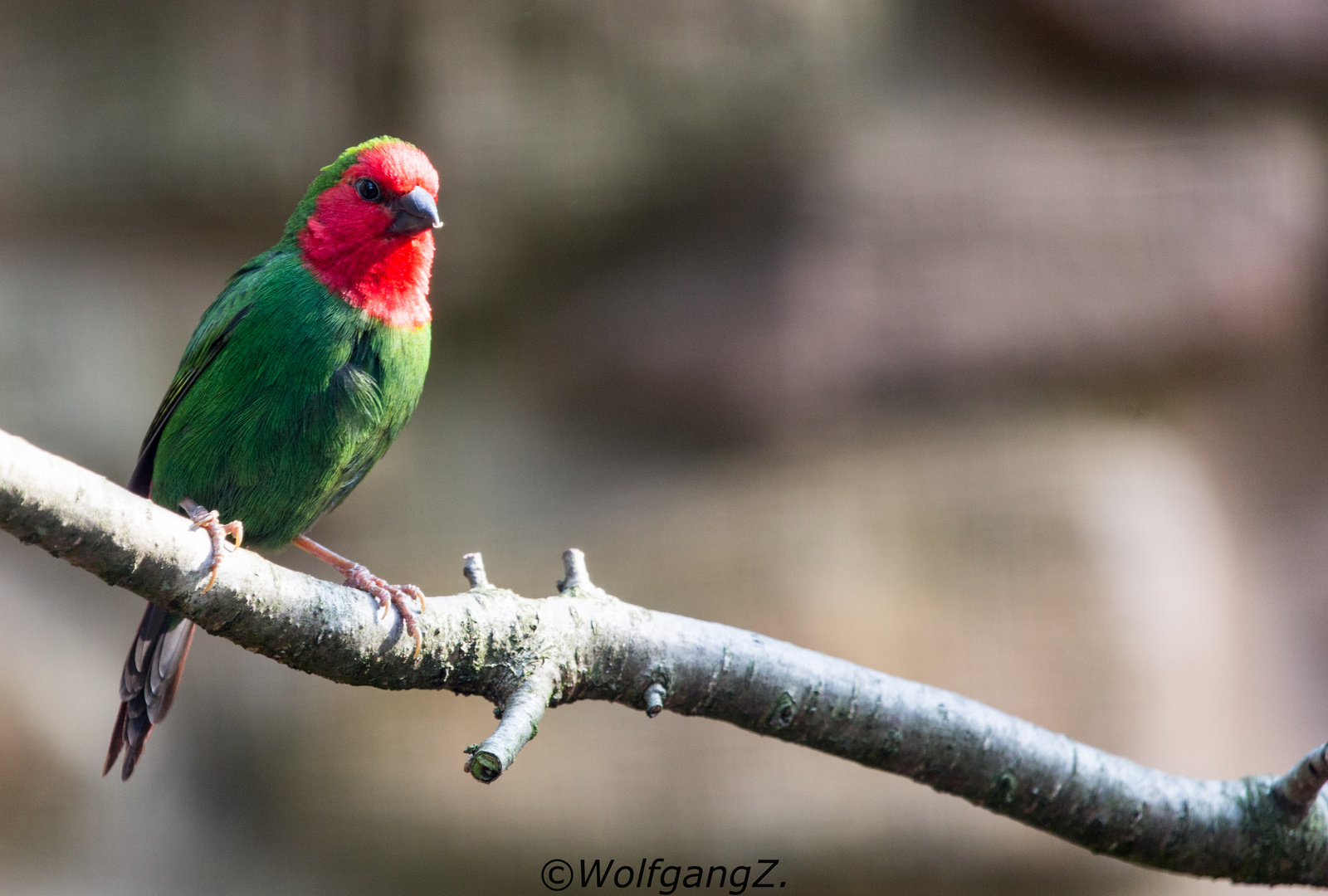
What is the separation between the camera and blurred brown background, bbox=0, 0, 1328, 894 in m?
4.95

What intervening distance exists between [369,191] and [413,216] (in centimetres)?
16

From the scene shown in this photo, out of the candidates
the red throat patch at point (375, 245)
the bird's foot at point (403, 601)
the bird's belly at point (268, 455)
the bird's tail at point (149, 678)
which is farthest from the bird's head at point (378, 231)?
the bird's tail at point (149, 678)

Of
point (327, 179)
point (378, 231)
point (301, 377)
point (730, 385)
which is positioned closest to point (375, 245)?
point (378, 231)

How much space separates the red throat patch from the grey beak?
0.02 metres

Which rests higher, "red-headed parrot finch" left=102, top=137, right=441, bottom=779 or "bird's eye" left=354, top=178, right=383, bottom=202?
"bird's eye" left=354, top=178, right=383, bottom=202

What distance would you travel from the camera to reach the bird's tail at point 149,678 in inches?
126

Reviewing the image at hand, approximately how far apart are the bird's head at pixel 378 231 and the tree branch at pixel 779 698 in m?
0.88

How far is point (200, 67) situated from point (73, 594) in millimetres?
Result: 2502

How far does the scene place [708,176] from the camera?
5305 mm

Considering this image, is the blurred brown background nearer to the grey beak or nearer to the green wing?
the green wing

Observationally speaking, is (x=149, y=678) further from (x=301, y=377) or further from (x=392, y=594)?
(x=392, y=594)

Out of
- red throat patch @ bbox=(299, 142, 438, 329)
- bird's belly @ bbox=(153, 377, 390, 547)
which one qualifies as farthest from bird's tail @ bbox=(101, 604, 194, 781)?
red throat patch @ bbox=(299, 142, 438, 329)

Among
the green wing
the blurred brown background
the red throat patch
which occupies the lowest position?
the green wing

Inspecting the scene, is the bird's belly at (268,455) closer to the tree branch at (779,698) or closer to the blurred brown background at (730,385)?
the tree branch at (779,698)
